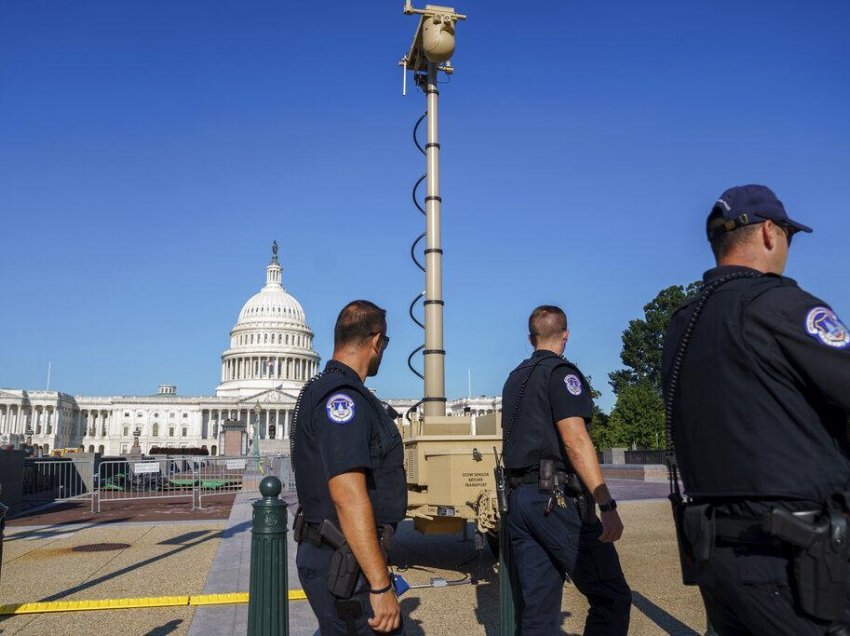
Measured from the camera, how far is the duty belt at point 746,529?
237cm

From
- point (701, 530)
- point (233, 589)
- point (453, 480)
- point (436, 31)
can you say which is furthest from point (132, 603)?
point (436, 31)

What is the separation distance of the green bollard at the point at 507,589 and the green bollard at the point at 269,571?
1.44 meters

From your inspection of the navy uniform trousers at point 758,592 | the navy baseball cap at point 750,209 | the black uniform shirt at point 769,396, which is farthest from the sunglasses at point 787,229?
the navy uniform trousers at point 758,592

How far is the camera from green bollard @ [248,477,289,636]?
4391 mm

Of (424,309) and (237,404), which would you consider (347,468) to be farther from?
(237,404)

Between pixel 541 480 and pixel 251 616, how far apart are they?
1.87 m

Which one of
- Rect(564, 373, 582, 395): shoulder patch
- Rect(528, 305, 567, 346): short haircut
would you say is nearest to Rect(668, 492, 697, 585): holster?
Rect(564, 373, 582, 395): shoulder patch

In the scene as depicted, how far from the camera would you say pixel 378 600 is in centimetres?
319

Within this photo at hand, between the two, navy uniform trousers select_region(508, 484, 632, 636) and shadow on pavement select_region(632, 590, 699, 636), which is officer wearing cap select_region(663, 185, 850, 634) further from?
shadow on pavement select_region(632, 590, 699, 636)

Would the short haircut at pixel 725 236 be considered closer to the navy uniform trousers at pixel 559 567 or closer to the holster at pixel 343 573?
the holster at pixel 343 573

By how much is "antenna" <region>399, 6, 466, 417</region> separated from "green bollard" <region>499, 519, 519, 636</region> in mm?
5089

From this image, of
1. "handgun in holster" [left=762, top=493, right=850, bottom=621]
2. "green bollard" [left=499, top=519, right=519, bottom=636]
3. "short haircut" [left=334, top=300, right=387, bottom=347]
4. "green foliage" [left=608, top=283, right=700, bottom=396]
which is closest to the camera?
"handgun in holster" [left=762, top=493, right=850, bottom=621]

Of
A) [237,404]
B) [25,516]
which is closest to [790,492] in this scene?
[25,516]

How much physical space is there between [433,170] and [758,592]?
31.2 ft
